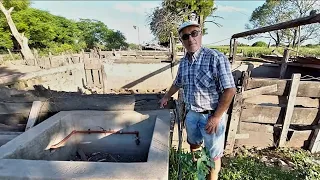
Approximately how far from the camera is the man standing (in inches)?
87.6

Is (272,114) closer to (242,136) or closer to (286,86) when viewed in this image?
(286,86)

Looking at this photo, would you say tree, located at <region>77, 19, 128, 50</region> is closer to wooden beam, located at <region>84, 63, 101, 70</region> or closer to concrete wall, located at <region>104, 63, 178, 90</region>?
concrete wall, located at <region>104, 63, 178, 90</region>

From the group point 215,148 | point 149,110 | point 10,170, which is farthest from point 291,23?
point 10,170

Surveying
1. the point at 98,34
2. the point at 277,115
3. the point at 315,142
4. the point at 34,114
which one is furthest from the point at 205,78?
the point at 98,34

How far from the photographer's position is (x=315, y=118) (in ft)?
14.3

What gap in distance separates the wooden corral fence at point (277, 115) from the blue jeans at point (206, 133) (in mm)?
1708

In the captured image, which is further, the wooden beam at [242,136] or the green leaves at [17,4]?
the green leaves at [17,4]

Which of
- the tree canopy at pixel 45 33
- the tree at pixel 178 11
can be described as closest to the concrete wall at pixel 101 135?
Answer: the tree at pixel 178 11

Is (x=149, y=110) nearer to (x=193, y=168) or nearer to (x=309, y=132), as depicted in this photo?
(x=193, y=168)

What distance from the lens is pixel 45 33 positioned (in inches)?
1249

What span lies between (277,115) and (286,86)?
56 centimetres

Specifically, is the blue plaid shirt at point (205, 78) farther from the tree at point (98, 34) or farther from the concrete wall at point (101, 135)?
the tree at point (98, 34)

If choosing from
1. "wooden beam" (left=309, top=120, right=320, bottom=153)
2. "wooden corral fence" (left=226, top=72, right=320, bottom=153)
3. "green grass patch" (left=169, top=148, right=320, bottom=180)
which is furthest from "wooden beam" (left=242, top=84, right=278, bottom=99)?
"wooden beam" (left=309, top=120, right=320, bottom=153)

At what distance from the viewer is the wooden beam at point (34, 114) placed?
3.22 m
